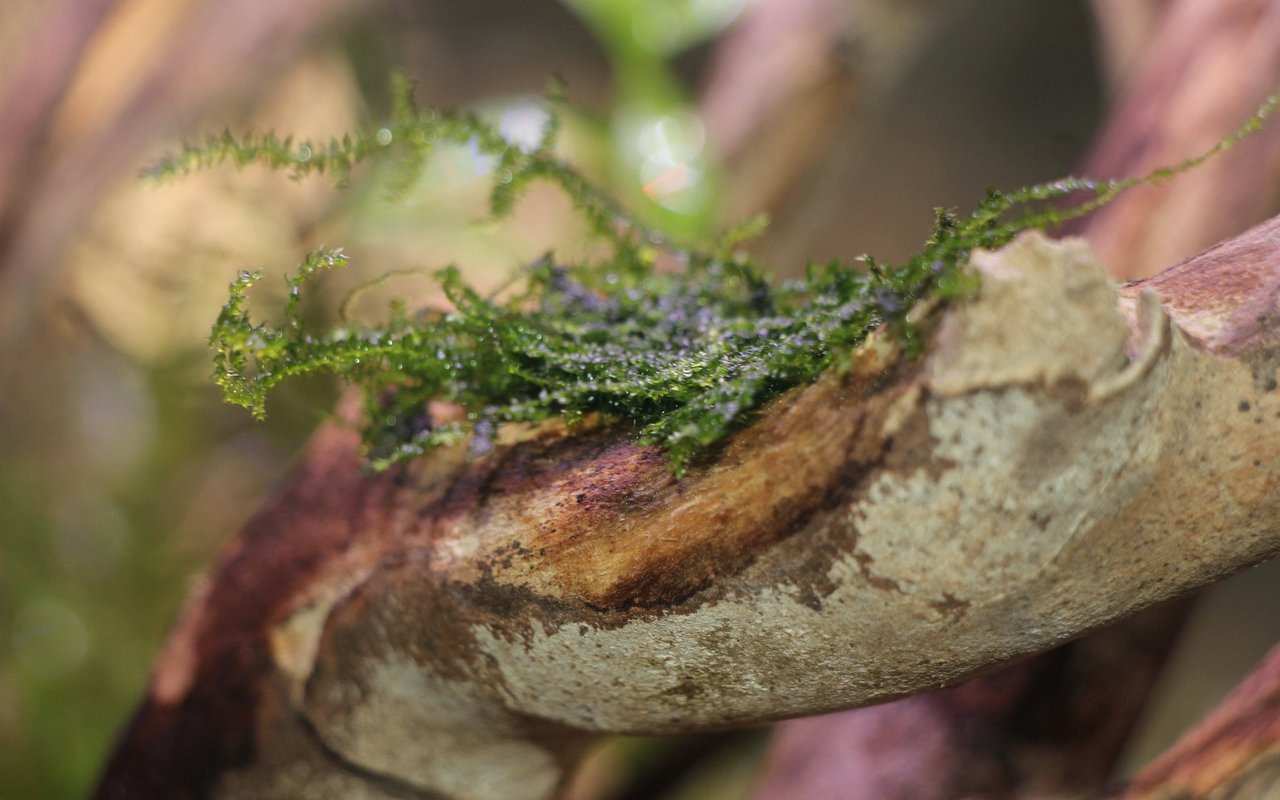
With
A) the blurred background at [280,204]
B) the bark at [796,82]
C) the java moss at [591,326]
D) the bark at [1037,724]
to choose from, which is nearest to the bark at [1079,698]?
the bark at [1037,724]

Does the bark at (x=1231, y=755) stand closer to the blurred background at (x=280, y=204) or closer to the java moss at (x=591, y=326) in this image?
the java moss at (x=591, y=326)

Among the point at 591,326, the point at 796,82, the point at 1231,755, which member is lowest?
the point at 1231,755

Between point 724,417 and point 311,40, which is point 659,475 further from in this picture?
point 311,40

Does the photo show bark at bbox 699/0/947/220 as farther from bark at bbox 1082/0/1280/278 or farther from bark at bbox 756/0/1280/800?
bark at bbox 756/0/1280/800

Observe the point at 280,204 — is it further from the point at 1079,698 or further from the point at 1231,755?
the point at 1231,755

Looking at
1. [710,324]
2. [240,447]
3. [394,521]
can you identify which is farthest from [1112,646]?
[240,447]

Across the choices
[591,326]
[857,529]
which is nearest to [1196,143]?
[591,326]
